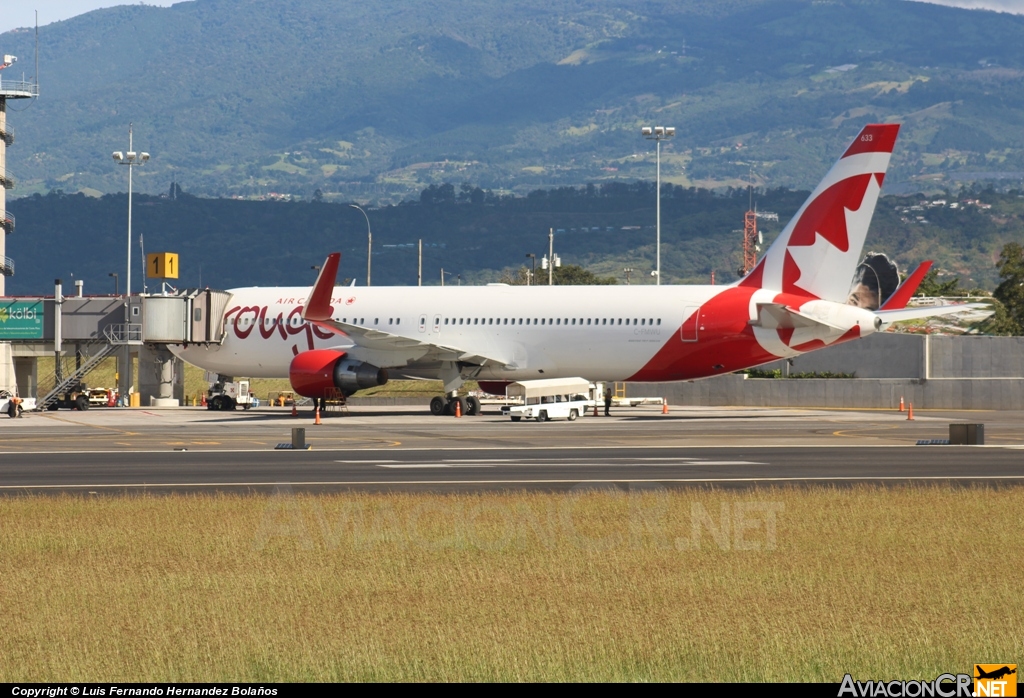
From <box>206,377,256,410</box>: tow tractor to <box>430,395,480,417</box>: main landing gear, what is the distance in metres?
11.4

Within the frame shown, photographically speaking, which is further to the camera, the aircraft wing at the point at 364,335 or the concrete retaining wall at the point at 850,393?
the concrete retaining wall at the point at 850,393

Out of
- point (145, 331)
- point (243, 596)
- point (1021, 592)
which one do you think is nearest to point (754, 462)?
point (1021, 592)

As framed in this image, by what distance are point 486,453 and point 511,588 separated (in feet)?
65.1

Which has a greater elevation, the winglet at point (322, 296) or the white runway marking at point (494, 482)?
the winglet at point (322, 296)

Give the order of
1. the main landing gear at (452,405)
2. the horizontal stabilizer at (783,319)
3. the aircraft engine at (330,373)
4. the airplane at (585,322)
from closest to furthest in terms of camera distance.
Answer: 1. the horizontal stabilizer at (783,319)
2. the airplane at (585,322)
3. the aircraft engine at (330,373)
4. the main landing gear at (452,405)

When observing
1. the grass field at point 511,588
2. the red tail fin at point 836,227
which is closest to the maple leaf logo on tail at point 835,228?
the red tail fin at point 836,227

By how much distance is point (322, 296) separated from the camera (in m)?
50.7

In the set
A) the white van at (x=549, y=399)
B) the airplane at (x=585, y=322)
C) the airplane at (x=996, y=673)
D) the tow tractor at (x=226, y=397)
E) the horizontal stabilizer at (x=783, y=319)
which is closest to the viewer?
the airplane at (x=996, y=673)

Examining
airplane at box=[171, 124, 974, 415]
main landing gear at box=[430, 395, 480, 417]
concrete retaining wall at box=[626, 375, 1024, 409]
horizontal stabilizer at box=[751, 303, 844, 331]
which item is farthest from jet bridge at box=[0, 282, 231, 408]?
concrete retaining wall at box=[626, 375, 1024, 409]

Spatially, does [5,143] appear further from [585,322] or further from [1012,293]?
[1012,293]

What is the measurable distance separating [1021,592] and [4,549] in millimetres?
12992

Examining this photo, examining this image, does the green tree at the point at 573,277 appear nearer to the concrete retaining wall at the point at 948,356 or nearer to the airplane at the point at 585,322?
the concrete retaining wall at the point at 948,356

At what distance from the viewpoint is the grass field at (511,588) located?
12.1 metres

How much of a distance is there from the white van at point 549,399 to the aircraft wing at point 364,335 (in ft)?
7.16
